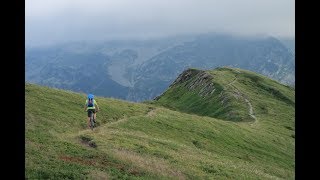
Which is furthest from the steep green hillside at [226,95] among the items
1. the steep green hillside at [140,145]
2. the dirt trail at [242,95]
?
the steep green hillside at [140,145]

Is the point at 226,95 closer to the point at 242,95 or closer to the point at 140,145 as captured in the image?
the point at 242,95

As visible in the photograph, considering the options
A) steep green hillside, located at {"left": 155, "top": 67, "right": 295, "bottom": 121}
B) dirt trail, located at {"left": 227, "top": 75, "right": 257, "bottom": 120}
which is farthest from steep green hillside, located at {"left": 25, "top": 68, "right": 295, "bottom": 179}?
steep green hillside, located at {"left": 155, "top": 67, "right": 295, "bottom": 121}

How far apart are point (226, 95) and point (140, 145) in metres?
99.7

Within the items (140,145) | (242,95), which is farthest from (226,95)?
(140,145)

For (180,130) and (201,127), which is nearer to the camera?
(180,130)

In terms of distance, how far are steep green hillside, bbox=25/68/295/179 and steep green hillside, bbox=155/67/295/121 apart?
15243 mm

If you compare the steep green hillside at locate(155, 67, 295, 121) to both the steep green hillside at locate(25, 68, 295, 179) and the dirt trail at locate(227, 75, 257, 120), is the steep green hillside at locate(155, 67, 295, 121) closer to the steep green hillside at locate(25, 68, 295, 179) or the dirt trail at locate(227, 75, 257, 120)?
the dirt trail at locate(227, 75, 257, 120)

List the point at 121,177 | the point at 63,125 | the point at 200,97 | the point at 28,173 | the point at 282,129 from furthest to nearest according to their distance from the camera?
the point at 200,97
the point at 282,129
the point at 63,125
the point at 121,177
the point at 28,173

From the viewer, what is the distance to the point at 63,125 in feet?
188

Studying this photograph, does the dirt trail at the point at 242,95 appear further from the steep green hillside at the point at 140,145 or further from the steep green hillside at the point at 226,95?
the steep green hillside at the point at 140,145
